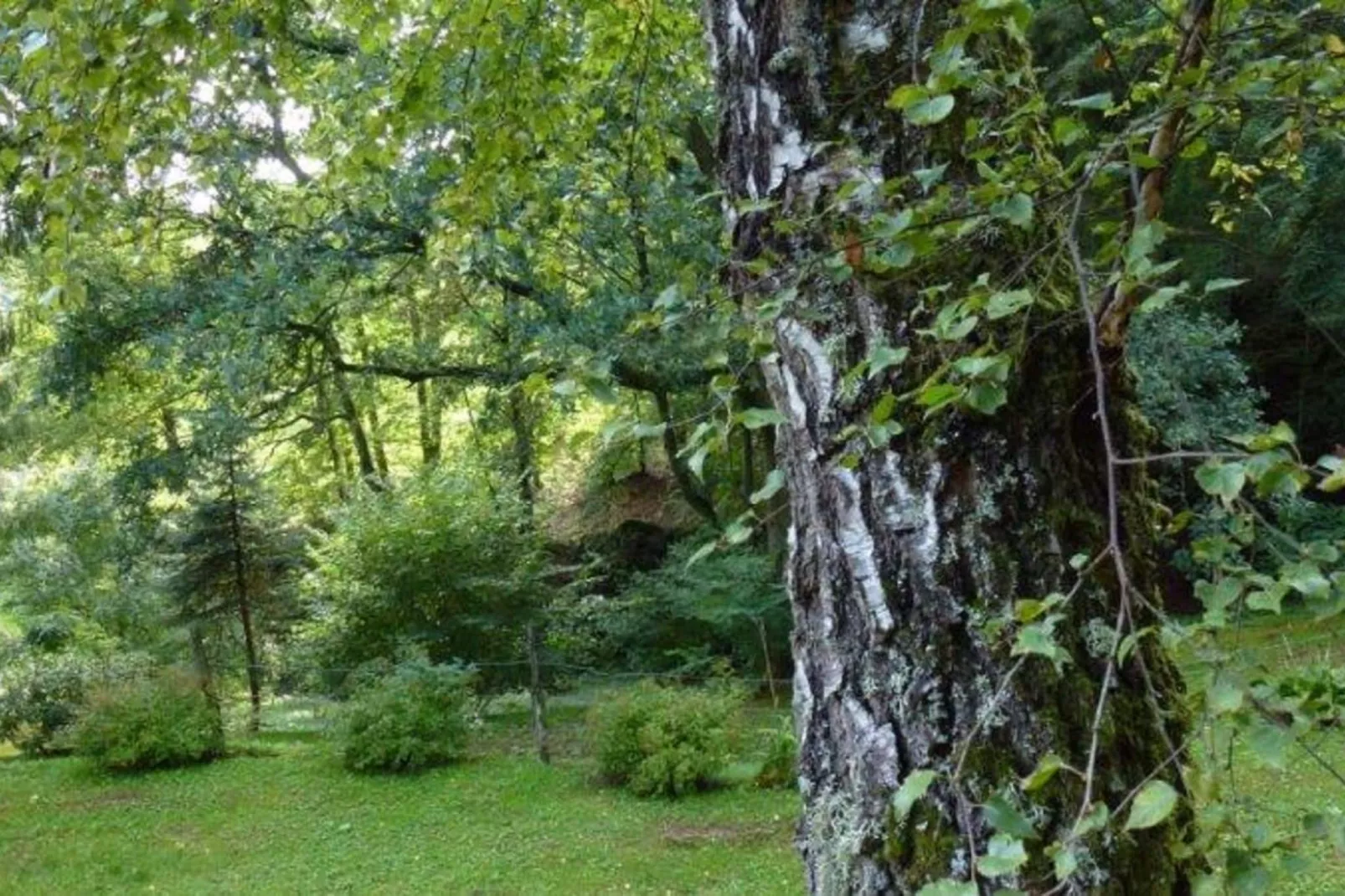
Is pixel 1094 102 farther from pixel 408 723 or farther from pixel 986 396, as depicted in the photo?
pixel 408 723

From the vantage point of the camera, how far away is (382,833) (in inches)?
302

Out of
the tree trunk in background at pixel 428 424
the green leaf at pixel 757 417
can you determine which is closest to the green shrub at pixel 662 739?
the green leaf at pixel 757 417

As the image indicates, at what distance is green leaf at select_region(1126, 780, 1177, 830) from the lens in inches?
29.5

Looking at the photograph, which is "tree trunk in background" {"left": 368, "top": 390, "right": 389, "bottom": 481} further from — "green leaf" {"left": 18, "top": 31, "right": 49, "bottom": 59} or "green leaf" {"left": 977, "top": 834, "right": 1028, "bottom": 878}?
"green leaf" {"left": 977, "top": 834, "right": 1028, "bottom": 878}

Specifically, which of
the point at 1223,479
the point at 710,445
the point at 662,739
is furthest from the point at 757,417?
the point at 662,739

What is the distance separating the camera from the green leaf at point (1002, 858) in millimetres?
817

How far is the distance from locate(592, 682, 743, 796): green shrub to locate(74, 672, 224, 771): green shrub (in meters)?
3.65

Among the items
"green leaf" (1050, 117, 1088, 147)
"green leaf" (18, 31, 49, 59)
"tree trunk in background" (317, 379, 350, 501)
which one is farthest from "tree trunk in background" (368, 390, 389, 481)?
"green leaf" (1050, 117, 1088, 147)

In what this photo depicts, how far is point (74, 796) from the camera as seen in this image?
9156mm

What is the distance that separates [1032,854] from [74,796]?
31.5 feet

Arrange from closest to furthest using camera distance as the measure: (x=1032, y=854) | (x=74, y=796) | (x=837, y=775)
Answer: (x=1032, y=854), (x=837, y=775), (x=74, y=796)

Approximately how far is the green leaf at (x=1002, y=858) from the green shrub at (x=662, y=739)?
7.28m

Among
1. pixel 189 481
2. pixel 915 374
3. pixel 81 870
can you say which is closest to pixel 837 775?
pixel 915 374

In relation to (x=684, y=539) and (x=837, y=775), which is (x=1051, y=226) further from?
(x=684, y=539)
